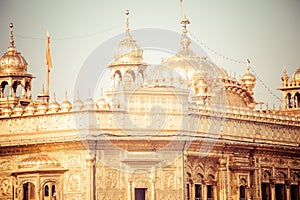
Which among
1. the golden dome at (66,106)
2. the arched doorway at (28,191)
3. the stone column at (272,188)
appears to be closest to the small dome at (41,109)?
the golden dome at (66,106)

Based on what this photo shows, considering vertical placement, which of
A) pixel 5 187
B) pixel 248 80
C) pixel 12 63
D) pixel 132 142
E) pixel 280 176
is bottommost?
pixel 5 187

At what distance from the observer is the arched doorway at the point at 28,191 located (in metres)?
47.4

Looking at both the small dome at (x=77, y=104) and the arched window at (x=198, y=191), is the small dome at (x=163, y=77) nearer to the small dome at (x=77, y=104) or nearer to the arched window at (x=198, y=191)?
the arched window at (x=198, y=191)

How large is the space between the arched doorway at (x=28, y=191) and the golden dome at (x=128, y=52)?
Answer: 8789mm

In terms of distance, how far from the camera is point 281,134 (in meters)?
57.4

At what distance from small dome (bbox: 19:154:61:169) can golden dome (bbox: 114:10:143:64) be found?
8.50 metres

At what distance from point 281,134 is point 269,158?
84.9 inches

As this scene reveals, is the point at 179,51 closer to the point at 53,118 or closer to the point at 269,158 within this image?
the point at 269,158

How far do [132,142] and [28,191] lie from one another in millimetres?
5327

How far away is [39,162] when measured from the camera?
154ft

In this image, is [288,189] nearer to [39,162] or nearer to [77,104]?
[77,104]

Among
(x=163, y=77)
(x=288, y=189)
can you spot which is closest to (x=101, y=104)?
(x=163, y=77)

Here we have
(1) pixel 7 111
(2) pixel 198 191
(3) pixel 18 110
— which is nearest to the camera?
(3) pixel 18 110

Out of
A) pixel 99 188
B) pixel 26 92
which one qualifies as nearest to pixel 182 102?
pixel 99 188
